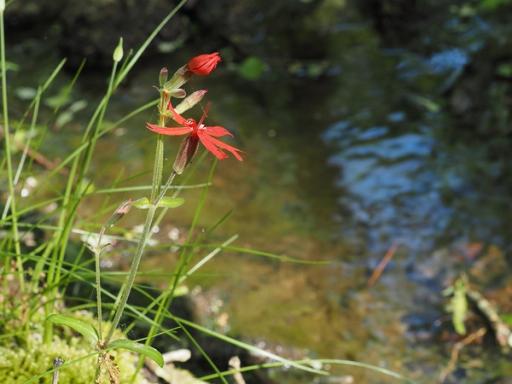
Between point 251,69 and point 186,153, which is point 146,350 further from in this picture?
point 251,69

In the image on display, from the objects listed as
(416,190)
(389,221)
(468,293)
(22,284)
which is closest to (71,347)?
(22,284)

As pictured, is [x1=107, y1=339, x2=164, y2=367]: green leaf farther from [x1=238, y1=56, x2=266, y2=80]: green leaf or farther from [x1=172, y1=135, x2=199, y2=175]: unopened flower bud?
[x1=238, y1=56, x2=266, y2=80]: green leaf

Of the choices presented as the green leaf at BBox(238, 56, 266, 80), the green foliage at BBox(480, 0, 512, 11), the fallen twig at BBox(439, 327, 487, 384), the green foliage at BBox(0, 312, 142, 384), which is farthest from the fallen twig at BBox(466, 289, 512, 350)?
the green foliage at BBox(480, 0, 512, 11)

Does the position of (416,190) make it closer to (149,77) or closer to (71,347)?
(149,77)

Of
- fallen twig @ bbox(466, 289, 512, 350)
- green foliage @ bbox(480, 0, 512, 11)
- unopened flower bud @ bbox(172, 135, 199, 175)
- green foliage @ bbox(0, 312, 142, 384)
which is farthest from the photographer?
green foliage @ bbox(480, 0, 512, 11)

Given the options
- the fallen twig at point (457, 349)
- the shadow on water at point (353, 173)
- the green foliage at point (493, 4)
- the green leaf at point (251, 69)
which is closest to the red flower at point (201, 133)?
the shadow on water at point (353, 173)

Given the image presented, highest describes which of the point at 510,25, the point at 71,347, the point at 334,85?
the point at 71,347

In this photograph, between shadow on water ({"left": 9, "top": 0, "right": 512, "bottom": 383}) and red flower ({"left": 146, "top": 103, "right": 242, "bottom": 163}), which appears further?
shadow on water ({"left": 9, "top": 0, "right": 512, "bottom": 383})

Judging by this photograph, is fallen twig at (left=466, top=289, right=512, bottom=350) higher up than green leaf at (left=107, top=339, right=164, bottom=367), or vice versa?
green leaf at (left=107, top=339, right=164, bottom=367)
